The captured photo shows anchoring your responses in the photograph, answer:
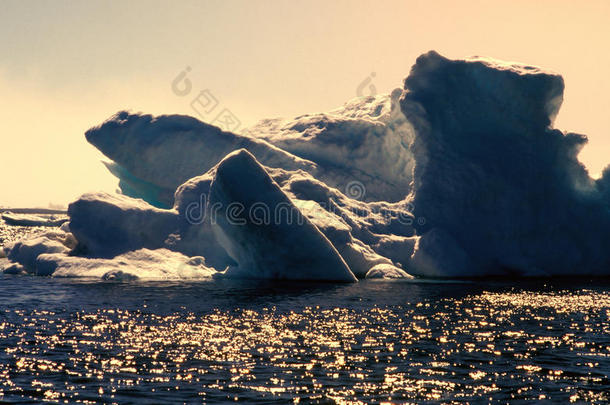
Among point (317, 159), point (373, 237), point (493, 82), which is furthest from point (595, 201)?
point (317, 159)

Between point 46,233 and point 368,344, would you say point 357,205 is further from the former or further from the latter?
point 368,344

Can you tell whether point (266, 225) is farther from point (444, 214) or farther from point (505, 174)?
point (505, 174)

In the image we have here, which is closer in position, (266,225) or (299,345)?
(299,345)

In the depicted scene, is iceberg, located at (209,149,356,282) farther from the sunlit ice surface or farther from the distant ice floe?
the sunlit ice surface

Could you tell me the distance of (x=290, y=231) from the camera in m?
24.0

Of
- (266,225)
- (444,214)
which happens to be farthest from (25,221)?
(444,214)

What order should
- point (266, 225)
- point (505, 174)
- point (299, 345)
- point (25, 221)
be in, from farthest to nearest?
point (25, 221), point (505, 174), point (266, 225), point (299, 345)


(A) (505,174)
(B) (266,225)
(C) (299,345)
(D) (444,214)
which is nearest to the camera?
(C) (299,345)

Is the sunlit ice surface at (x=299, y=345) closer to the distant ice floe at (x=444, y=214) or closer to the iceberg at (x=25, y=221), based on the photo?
the distant ice floe at (x=444, y=214)

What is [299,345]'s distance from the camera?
13484 millimetres

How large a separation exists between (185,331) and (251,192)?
384 inches

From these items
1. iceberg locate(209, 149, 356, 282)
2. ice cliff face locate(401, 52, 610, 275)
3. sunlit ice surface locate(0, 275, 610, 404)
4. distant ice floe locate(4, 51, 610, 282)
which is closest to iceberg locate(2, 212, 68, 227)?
distant ice floe locate(4, 51, 610, 282)

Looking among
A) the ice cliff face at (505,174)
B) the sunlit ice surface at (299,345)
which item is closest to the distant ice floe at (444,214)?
the ice cliff face at (505,174)

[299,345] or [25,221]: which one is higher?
[25,221]
